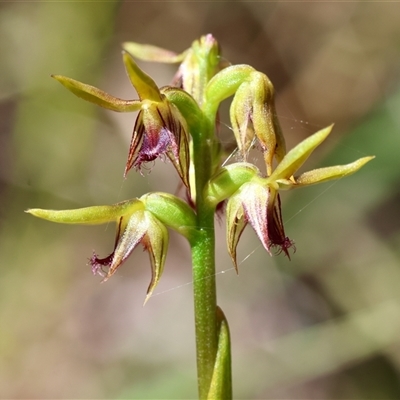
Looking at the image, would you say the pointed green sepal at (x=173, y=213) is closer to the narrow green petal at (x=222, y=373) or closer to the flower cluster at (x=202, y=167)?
the flower cluster at (x=202, y=167)

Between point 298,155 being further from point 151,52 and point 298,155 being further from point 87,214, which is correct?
point 151,52

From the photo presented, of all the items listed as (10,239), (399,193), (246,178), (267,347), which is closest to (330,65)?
(399,193)

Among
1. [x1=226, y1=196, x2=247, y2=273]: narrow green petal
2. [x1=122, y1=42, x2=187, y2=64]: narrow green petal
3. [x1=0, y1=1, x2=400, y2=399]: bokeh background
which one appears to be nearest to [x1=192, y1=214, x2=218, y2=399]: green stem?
[x1=226, y1=196, x2=247, y2=273]: narrow green petal

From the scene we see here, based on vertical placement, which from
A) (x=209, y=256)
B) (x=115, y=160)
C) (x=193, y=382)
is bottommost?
(x=209, y=256)

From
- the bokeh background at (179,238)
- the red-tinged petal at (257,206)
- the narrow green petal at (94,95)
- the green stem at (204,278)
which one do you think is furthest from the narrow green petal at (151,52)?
the bokeh background at (179,238)

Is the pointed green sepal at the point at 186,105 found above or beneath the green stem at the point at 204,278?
above

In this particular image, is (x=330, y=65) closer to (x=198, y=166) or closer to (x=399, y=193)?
(x=399, y=193)
